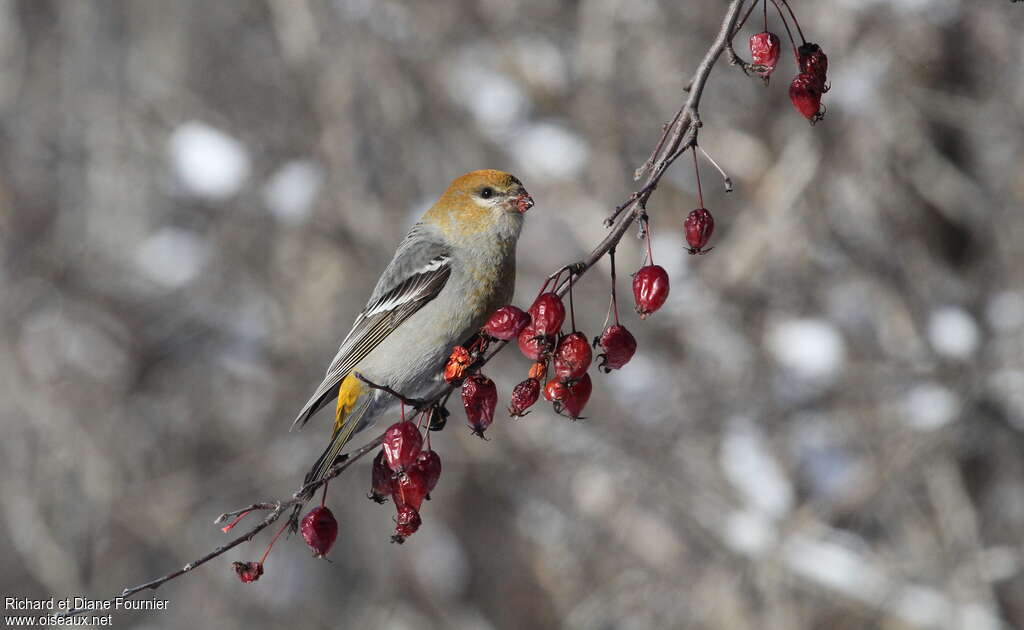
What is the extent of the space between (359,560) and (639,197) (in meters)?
7.57

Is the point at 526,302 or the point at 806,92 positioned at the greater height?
the point at 526,302

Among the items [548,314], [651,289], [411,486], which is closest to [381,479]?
[411,486]

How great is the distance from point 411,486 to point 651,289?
0.68 meters

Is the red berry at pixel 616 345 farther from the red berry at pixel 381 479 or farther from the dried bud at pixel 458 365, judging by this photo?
the red berry at pixel 381 479

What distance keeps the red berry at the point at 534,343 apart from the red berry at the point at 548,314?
15 millimetres

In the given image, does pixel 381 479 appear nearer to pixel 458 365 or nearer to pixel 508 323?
pixel 458 365

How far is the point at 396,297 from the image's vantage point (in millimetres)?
3076

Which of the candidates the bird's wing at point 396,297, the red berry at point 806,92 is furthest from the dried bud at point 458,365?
the red berry at point 806,92

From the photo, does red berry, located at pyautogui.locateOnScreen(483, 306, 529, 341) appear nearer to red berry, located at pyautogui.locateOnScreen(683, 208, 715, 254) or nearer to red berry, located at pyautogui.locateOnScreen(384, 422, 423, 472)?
red berry, located at pyautogui.locateOnScreen(384, 422, 423, 472)

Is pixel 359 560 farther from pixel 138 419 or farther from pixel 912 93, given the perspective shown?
pixel 912 93

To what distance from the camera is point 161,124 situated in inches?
347

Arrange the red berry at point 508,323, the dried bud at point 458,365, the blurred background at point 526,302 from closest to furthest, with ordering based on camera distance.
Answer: the red berry at point 508,323 < the dried bud at point 458,365 < the blurred background at point 526,302

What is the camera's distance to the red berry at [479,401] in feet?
6.82

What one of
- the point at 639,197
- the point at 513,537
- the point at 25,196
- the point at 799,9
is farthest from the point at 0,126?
the point at 639,197
